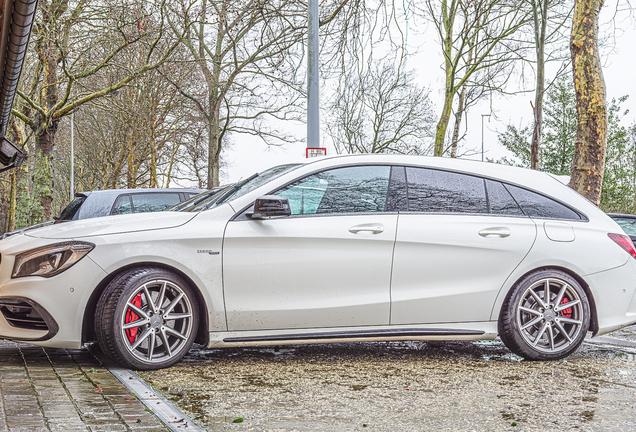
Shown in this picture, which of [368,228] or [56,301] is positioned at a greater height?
[368,228]

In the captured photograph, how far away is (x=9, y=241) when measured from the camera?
5.45 meters

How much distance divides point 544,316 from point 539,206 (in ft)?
3.13

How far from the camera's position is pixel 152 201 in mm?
10773

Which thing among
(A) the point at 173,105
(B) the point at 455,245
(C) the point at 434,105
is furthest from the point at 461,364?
(C) the point at 434,105

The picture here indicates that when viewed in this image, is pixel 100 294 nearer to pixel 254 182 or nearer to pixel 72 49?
pixel 254 182

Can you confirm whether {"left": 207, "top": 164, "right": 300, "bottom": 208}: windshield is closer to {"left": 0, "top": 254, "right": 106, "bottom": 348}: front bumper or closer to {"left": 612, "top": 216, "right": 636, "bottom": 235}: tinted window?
{"left": 0, "top": 254, "right": 106, "bottom": 348}: front bumper

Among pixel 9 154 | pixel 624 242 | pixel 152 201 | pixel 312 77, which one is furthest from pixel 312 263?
pixel 312 77

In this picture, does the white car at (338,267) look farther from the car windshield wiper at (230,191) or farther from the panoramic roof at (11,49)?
the panoramic roof at (11,49)

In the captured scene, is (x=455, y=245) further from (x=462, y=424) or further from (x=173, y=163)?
(x=173, y=163)

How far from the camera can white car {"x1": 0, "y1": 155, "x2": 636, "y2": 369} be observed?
16.5 feet

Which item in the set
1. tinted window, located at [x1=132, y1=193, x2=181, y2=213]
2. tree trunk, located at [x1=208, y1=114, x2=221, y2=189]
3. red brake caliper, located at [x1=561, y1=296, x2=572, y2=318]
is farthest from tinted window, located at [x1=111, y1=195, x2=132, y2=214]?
tree trunk, located at [x1=208, y1=114, x2=221, y2=189]

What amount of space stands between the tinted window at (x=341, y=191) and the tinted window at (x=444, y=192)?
25 cm

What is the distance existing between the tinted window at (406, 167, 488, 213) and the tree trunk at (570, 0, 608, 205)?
254 inches

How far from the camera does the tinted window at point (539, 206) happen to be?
5996 millimetres
